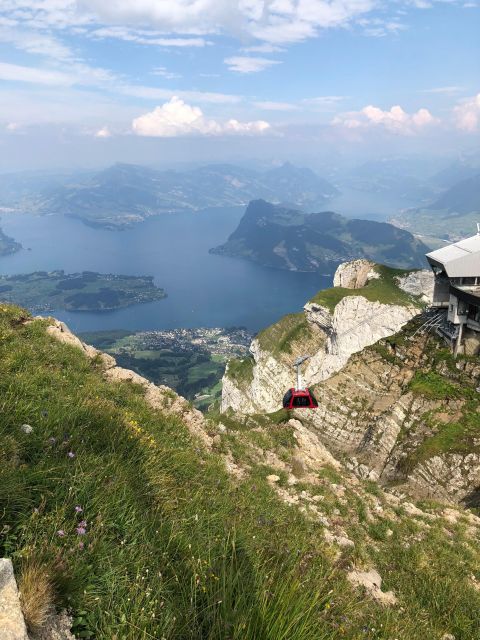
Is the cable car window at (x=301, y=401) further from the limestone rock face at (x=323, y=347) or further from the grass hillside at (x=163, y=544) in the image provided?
the limestone rock face at (x=323, y=347)

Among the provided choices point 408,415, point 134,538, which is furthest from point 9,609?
point 408,415

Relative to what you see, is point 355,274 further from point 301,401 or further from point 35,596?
point 35,596

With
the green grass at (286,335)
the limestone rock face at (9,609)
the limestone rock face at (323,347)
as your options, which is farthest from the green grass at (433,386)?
the green grass at (286,335)

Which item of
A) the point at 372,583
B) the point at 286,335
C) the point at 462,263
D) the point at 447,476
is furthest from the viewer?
the point at 286,335

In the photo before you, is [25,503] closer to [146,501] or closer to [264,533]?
[146,501]

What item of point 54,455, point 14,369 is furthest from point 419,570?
point 14,369
